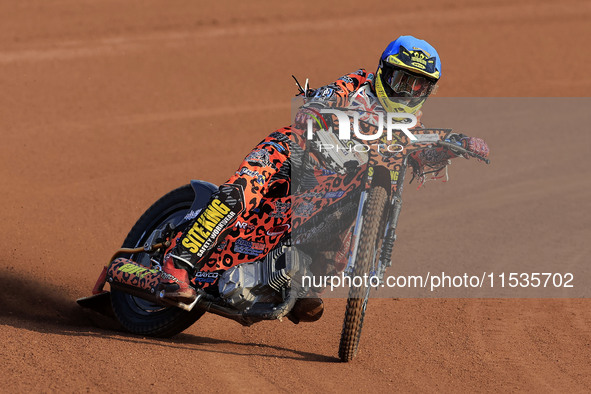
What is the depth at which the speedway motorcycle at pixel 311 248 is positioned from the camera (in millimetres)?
6156

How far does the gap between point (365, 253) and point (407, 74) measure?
1441 mm

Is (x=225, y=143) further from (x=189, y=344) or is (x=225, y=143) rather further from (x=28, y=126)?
(x=189, y=344)

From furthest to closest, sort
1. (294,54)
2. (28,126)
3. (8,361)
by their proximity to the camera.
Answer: (294,54)
(28,126)
(8,361)

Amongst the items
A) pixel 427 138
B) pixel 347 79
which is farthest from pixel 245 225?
pixel 427 138

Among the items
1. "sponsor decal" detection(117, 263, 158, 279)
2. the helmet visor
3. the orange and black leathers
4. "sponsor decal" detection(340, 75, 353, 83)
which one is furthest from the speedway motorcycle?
"sponsor decal" detection(340, 75, 353, 83)

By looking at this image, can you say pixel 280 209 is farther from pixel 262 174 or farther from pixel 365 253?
pixel 365 253

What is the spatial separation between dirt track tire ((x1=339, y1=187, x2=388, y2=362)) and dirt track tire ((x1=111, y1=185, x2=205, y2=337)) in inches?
50.7

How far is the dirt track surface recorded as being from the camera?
6.25 meters

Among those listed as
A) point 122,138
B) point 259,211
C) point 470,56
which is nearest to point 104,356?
point 259,211

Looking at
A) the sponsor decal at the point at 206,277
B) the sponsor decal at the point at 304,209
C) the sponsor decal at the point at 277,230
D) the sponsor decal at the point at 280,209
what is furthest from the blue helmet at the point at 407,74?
the sponsor decal at the point at 206,277

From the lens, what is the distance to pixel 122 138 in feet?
44.5

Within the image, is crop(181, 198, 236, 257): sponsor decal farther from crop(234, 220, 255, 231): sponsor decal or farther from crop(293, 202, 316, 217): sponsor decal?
crop(293, 202, 316, 217): sponsor decal

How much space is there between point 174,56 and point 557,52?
29.7 feet

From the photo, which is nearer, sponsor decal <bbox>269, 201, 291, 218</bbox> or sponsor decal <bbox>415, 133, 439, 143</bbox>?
sponsor decal <bbox>415, 133, 439, 143</bbox>
